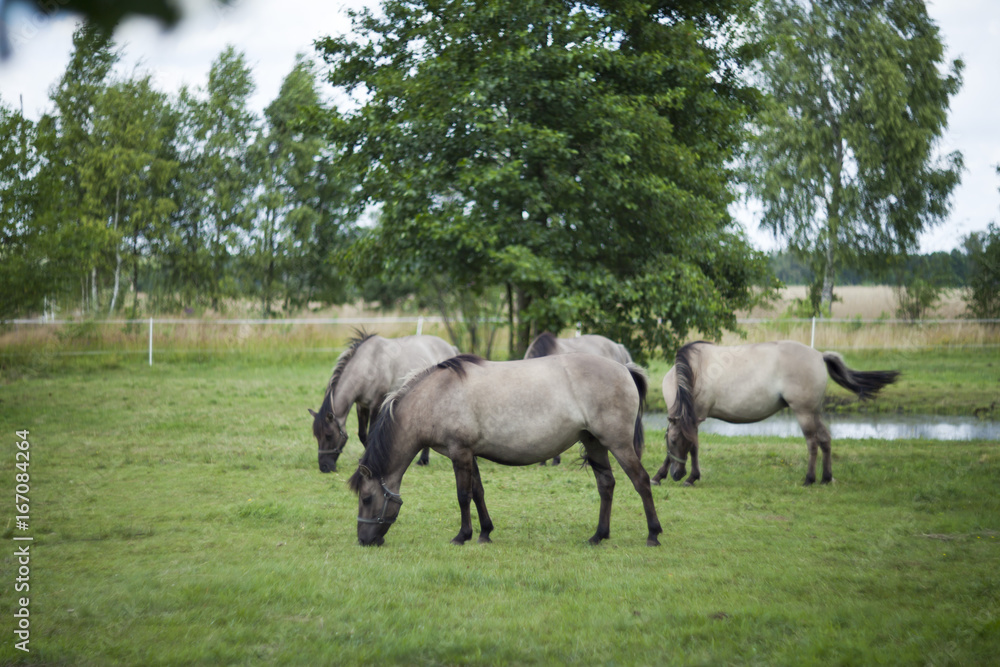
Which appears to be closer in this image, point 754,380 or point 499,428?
point 499,428

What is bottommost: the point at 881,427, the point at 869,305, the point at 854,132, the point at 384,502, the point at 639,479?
the point at 881,427

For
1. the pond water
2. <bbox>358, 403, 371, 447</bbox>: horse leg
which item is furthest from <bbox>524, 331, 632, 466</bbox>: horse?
the pond water

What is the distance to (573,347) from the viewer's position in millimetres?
10883

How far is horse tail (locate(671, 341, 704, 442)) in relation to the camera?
8.59 m

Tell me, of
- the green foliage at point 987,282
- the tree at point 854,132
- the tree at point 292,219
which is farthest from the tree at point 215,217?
the green foliage at point 987,282

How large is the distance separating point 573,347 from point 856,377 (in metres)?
3.82

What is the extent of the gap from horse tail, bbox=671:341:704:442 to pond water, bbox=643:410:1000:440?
4.62m

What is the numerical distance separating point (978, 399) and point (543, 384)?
1417cm

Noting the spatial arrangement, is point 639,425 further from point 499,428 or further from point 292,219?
point 292,219

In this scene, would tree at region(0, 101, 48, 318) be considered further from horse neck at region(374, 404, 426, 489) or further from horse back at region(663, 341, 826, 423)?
horse back at region(663, 341, 826, 423)

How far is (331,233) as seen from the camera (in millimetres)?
31922

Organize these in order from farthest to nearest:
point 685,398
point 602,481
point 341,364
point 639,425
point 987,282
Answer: point 987,282, point 341,364, point 685,398, point 639,425, point 602,481

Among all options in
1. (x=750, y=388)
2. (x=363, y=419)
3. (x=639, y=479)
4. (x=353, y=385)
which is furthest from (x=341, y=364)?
(x=750, y=388)

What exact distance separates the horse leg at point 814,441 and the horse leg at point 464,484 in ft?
15.0
